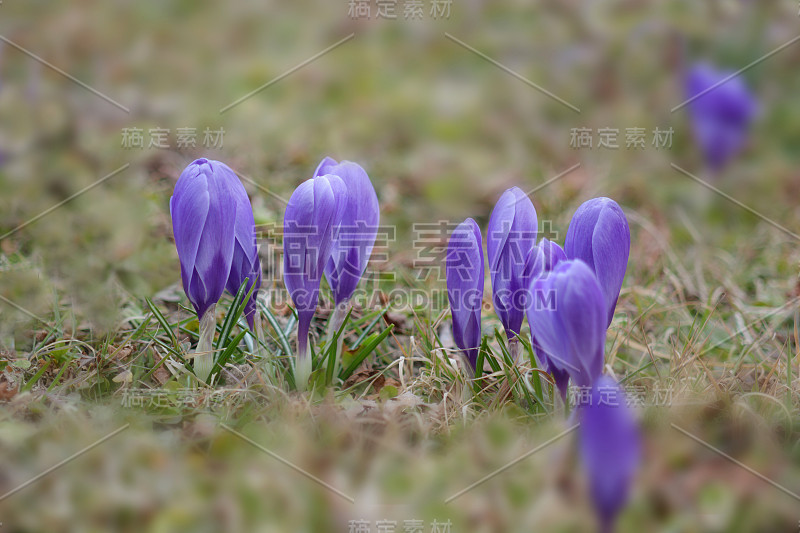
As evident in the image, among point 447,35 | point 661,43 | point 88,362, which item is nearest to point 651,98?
point 661,43

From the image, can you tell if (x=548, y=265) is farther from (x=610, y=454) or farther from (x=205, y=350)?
(x=205, y=350)

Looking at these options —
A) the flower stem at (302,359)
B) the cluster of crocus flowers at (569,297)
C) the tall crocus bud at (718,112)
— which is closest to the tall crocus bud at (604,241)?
the cluster of crocus flowers at (569,297)

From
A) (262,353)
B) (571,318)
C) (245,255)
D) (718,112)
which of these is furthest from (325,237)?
(718,112)

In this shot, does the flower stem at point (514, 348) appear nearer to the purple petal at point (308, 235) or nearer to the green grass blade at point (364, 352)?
the green grass blade at point (364, 352)

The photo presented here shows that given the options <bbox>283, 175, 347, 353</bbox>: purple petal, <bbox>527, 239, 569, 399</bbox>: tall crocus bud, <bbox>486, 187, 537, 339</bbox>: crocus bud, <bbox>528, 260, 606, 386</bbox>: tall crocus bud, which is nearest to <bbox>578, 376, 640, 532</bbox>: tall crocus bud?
<bbox>528, 260, 606, 386</bbox>: tall crocus bud

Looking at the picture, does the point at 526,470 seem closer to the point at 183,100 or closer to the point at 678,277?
the point at 678,277

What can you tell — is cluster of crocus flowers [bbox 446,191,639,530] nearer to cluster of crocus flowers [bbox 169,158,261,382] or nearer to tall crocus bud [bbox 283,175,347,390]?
tall crocus bud [bbox 283,175,347,390]
